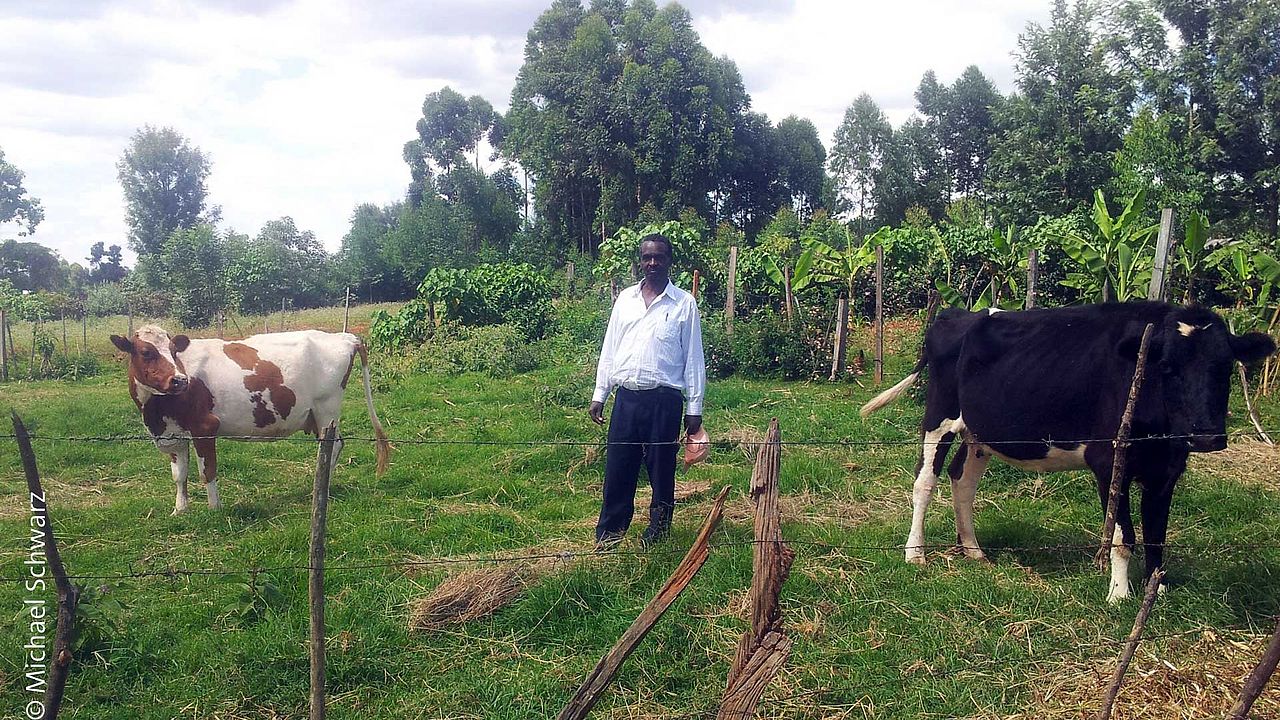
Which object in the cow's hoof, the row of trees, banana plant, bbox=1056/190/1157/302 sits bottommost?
the cow's hoof

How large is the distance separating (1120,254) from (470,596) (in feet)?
26.0

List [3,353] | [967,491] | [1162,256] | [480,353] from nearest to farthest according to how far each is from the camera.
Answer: [967,491]
[1162,256]
[480,353]
[3,353]

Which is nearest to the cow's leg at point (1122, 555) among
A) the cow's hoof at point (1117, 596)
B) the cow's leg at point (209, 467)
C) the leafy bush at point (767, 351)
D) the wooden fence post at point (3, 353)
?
the cow's hoof at point (1117, 596)

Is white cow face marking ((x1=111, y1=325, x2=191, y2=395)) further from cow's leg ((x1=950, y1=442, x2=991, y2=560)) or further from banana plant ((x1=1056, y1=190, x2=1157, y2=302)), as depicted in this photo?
banana plant ((x1=1056, y1=190, x2=1157, y2=302))

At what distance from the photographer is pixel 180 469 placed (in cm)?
627

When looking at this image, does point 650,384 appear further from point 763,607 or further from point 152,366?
point 152,366

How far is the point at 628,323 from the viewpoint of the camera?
488 centimetres

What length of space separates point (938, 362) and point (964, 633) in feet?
6.29

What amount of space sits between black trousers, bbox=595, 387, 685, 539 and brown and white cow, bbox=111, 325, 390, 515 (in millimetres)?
2361

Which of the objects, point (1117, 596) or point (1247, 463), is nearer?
point (1117, 596)

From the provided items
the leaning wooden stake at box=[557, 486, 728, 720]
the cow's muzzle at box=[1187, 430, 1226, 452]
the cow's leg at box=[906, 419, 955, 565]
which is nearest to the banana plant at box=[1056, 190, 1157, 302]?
the cow's leg at box=[906, 419, 955, 565]

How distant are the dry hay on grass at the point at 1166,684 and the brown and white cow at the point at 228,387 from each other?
4.86 meters

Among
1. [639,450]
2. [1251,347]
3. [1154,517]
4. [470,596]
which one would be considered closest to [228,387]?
[470,596]

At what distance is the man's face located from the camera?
4777 mm
